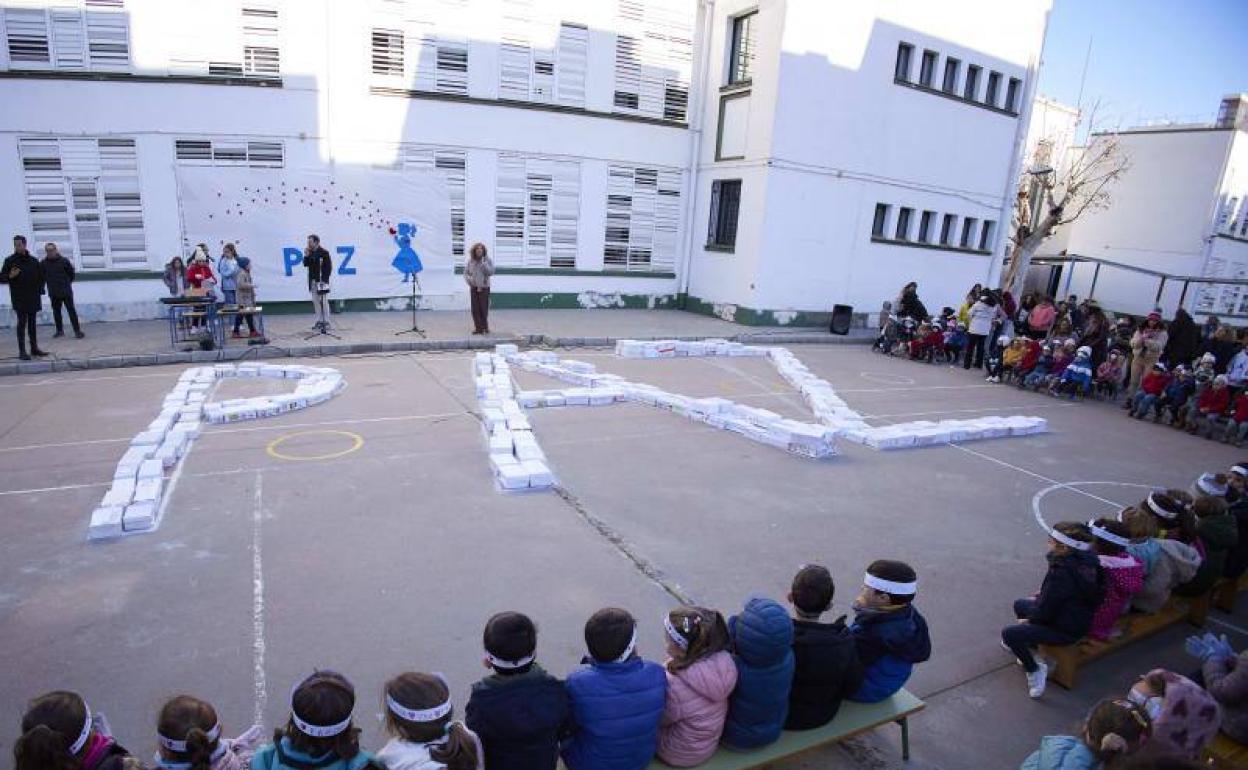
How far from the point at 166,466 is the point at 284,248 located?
408 inches

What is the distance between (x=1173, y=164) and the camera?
102 feet

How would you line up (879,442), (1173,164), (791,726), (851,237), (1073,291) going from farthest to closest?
(1073,291) < (1173,164) < (851,237) < (879,442) < (791,726)

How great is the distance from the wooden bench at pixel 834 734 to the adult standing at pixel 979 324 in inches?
537

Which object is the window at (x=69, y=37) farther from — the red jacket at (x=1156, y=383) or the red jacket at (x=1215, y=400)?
the red jacket at (x=1215, y=400)

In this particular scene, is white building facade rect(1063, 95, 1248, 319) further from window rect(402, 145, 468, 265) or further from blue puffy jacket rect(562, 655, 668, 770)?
blue puffy jacket rect(562, 655, 668, 770)

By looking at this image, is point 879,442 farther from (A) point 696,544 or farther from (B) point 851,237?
(B) point 851,237

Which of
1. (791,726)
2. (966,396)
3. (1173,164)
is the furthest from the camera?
(1173,164)

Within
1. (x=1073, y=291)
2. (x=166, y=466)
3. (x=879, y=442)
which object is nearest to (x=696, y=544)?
(x=879, y=442)

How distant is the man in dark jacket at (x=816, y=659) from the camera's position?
12.1 feet

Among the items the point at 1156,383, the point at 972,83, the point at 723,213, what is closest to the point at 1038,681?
the point at 1156,383

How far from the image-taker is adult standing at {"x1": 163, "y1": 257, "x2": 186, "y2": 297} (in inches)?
585

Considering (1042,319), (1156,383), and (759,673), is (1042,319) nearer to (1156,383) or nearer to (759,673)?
(1156,383)

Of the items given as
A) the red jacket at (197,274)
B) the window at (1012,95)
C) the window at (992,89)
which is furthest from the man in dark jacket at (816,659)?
the window at (1012,95)

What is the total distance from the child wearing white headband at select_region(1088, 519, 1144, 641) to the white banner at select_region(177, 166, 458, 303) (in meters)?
15.7
